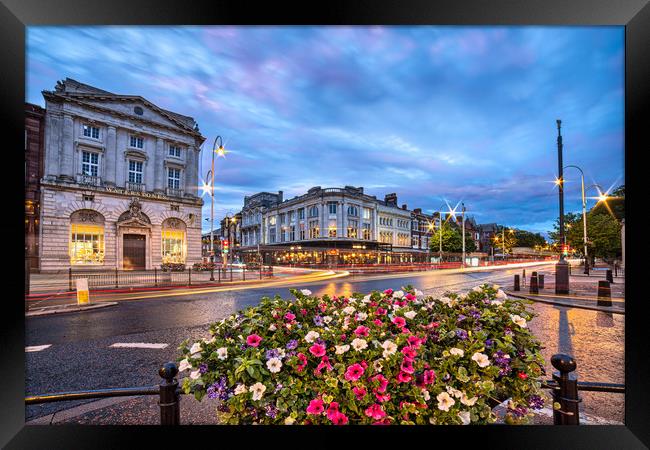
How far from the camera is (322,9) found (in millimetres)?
2770

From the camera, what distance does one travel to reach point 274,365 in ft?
5.98

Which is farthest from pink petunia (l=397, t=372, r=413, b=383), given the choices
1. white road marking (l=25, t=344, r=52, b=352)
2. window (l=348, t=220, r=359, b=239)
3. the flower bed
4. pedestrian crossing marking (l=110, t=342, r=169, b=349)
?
window (l=348, t=220, r=359, b=239)

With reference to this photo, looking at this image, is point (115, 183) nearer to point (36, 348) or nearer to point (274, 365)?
point (36, 348)

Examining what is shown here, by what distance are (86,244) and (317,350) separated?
27290 millimetres

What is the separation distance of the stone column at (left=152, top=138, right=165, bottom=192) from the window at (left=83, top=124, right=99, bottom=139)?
422cm

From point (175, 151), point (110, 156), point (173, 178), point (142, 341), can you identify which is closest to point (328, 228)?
point (173, 178)

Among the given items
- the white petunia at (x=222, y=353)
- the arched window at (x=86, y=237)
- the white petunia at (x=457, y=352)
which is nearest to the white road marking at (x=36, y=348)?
the white petunia at (x=222, y=353)

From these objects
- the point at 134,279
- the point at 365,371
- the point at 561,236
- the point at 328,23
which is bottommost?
the point at 134,279

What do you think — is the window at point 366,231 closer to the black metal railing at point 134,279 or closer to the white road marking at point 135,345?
the black metal railing at point 134,279

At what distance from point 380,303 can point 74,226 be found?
27.4m

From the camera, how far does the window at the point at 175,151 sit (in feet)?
86.7
